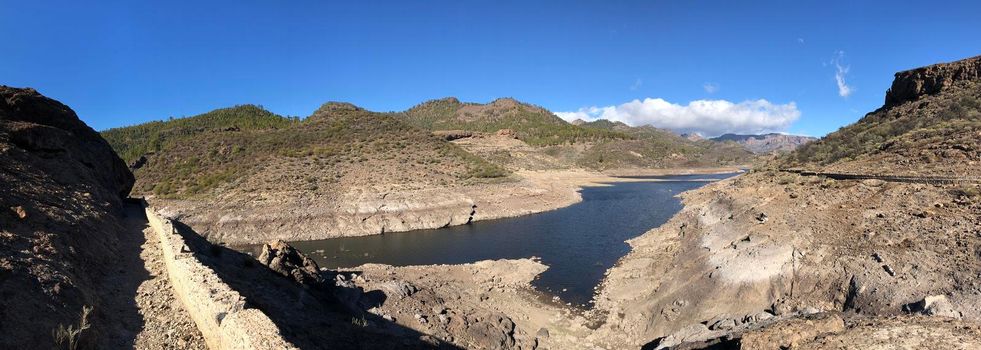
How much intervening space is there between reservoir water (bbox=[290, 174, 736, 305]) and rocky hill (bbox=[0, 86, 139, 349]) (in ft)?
47.5

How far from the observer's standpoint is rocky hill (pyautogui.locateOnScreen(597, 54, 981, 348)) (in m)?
9.90

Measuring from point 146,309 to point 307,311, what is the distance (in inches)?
168

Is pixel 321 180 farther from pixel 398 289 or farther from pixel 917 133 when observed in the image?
pixel 917 133

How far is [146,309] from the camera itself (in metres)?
9.97

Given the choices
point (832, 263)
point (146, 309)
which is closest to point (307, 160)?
point (146, 309)

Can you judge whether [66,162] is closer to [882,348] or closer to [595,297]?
[595,297]

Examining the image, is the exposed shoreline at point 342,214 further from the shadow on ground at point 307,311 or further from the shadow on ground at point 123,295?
the shadow on ground at point 307,311

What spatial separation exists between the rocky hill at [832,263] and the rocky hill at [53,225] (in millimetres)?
14242

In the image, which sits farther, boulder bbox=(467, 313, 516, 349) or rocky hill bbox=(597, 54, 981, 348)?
boulder bbox=(467, 313, 516, 349)

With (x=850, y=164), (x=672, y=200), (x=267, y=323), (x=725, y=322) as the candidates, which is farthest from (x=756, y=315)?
(x=672, y=200)

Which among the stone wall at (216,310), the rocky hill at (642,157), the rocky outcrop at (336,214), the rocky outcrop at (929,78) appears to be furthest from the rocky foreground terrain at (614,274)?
the rocky hill at (642,157)

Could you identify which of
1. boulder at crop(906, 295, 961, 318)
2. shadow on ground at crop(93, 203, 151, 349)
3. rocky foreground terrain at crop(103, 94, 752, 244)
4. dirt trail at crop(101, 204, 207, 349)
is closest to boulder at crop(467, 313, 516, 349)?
dirt trail at crop(101, 204, 207, 349)

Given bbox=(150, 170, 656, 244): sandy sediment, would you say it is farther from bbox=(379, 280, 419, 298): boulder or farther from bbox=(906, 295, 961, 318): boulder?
bbox=(906, 295, 961, 318): boulder

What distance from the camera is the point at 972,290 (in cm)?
998
